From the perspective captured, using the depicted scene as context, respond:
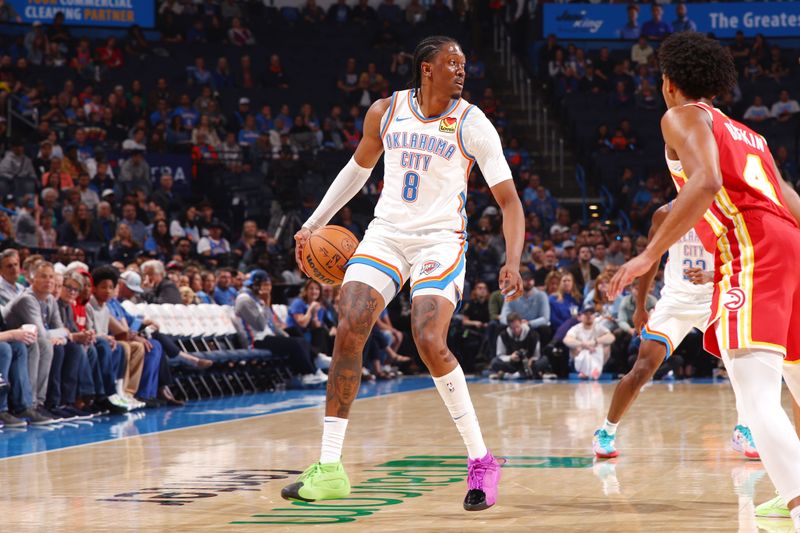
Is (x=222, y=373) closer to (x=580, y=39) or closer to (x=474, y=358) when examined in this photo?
(x=474, y=358)

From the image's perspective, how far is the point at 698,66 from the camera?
3984 mm

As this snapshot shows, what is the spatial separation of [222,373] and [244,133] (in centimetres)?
766

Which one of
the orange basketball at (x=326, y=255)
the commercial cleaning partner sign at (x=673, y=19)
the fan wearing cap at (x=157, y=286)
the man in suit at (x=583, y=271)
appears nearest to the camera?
the orange basketball at (x=326, y=255)

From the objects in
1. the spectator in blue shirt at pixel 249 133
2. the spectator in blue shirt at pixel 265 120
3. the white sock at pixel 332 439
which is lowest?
the white sock at pixel 332 439

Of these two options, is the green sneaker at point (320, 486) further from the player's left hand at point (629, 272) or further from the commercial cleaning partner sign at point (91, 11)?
the commercial cleaning partner sign at point (91, 11)

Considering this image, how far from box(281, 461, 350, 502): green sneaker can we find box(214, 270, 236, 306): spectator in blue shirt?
8480 millimetres

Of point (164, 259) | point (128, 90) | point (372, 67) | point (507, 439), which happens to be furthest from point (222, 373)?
point (372, 67)

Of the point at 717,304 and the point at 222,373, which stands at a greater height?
the point at 717,304

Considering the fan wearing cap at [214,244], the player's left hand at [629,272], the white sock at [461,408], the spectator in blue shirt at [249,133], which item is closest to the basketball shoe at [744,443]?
the white sock at [461,408]

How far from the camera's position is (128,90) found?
1959cm

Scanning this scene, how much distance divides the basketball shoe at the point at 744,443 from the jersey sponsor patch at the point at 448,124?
9.05 feet

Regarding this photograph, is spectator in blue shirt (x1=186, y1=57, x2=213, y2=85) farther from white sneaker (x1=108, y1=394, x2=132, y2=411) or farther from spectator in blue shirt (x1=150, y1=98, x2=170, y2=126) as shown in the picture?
white sneaker (x1=108, y1=394, x2=132, y2=411)

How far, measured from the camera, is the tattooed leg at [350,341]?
16.6 feet

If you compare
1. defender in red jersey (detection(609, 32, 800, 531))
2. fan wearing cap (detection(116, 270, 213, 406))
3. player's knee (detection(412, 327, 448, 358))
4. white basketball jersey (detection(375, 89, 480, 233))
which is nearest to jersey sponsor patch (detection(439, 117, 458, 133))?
white basketball jersey (detection(375, 89, 480, 233))
